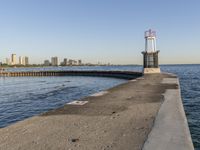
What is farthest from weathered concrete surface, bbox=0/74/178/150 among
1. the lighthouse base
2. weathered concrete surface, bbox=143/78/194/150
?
the lighthouse base

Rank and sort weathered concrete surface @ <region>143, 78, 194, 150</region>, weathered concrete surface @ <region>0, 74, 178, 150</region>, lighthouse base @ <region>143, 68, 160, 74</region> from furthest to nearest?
lighthouse base @ <region>143, 68, 160, 74</region>, weathered concrete surface @ <region>0, 74, 178, 150</region>, weathered concrete surface @ <region>143, 78, 194, 150</region>

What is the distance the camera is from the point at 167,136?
24.0 ft

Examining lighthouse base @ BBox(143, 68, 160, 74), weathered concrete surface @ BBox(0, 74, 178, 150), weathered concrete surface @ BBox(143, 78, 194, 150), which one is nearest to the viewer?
weathered concrete surface @ BBox(143, 78, 194, 150)

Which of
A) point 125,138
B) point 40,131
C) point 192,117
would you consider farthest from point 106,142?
point 192,117

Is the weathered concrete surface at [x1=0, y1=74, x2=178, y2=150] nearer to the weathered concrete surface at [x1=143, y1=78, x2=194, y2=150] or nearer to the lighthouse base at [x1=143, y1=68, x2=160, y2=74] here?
the weathered concrete surface at [x1=143, y1=78, x2=194, y2=150]

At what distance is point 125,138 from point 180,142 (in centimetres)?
149

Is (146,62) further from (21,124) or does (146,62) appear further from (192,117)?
(21,124)

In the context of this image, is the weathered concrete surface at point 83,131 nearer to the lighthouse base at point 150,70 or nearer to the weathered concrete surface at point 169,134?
the weathered concrete surface at point 169,134

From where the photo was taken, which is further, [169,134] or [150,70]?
[150,70]

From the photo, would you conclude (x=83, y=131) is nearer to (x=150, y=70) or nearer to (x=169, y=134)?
(x=169, y=134)

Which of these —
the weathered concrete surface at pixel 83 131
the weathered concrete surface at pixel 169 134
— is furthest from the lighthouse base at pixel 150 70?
the weathered concrete surface at pixel 169 134

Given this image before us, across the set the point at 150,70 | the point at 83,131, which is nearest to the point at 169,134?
the point at 83,131

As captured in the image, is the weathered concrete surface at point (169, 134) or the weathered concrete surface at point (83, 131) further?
the weathered concrete surface at point (83, 131)

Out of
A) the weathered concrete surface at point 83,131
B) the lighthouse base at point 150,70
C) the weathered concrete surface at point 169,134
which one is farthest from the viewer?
the lighthouse base at point 150,70
